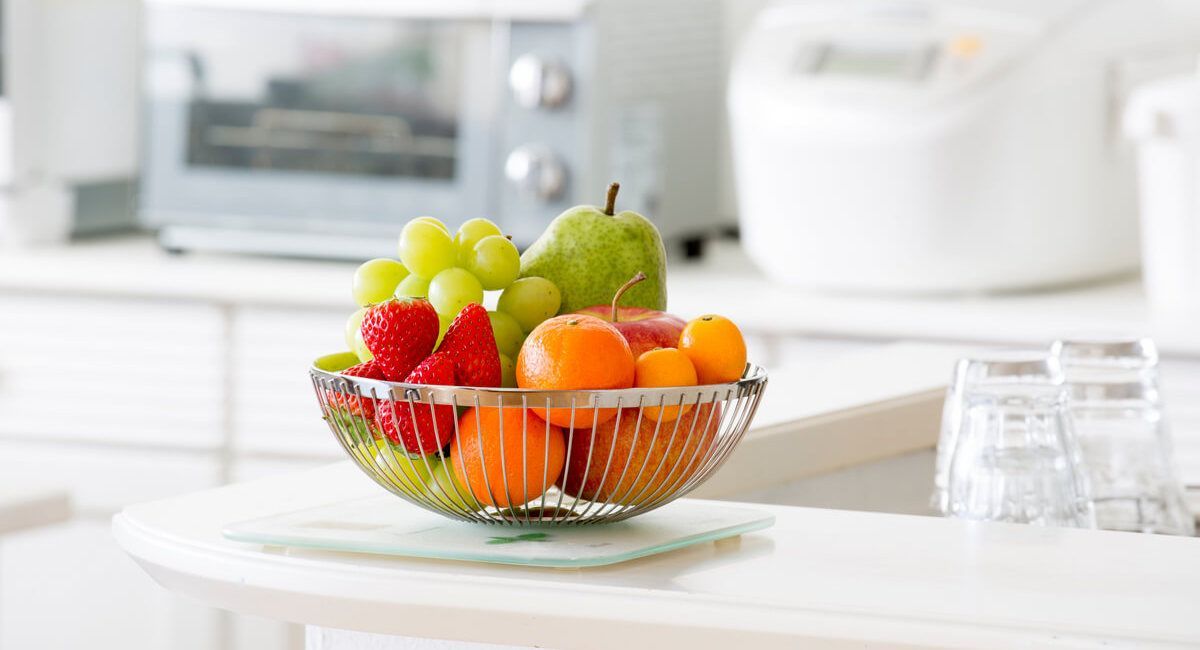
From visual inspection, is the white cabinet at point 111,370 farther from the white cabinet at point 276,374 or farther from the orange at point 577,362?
the orange at point 577,362

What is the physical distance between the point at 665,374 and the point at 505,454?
8 centimetres

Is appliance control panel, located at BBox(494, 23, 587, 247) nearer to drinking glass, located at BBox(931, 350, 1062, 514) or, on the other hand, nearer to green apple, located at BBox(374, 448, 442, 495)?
drinking glass, located at BBox(931, 350, 1062, 514)

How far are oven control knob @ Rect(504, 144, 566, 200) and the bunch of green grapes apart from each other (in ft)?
4.32

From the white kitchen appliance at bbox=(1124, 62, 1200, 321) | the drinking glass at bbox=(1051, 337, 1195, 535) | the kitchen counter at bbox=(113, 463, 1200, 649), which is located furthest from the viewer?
the white kitchen appliance at bbox=(1124, 62, 1200, 321)

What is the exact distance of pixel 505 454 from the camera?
759 mm

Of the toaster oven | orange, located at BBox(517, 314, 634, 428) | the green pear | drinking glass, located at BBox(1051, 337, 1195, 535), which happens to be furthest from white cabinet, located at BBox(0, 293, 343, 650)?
orange, located at BBox(517, 314, 634, 428)

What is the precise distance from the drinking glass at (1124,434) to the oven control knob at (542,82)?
111 centimetres

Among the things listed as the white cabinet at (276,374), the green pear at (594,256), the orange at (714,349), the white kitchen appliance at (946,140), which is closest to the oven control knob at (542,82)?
the white kitchen appliance at (946,140)

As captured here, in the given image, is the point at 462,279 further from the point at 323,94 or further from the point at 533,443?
the point at 323,94

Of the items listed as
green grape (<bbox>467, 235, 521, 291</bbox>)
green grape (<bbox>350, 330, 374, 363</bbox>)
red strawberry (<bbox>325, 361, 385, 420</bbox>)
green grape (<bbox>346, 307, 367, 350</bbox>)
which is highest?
green grape (<bbox>467, 235, 521, 291</bbox>)

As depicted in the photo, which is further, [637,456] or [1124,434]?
[1124,434]

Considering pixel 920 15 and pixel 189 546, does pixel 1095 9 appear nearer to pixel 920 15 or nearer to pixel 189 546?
pixel 920 15

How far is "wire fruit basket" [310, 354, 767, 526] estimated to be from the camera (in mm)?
752

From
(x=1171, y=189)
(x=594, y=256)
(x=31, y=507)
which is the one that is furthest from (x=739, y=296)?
(x=594, y=256)
